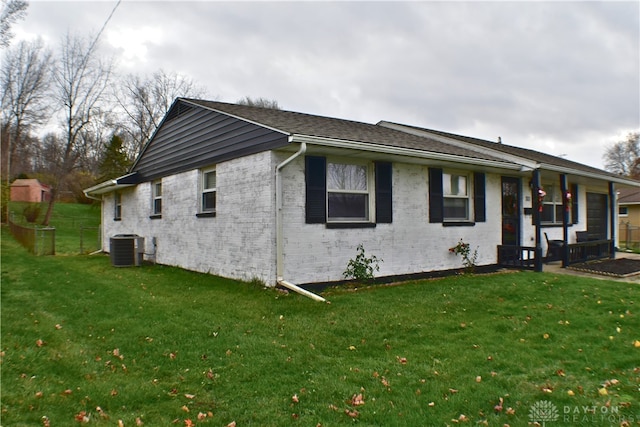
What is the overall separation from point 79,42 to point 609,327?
3502 cm

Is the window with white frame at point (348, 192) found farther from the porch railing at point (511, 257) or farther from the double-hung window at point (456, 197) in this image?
the porch railing at point (511, 257)

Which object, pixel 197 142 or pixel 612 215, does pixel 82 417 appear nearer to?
pixel 197 142

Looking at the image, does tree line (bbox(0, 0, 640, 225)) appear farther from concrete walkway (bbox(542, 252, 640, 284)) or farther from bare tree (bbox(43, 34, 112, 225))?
concrete walkway (bbox(542, 252, 640, 284))

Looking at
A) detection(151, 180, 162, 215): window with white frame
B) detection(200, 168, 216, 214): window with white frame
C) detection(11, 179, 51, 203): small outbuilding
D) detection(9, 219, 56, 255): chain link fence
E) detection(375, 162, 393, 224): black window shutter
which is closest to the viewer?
detection(375, 162, 393, 224): black window shutter

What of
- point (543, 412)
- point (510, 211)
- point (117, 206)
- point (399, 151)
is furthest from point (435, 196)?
point (117, 206)

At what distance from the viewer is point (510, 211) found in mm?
11422

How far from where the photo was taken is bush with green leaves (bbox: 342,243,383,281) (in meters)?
7.97

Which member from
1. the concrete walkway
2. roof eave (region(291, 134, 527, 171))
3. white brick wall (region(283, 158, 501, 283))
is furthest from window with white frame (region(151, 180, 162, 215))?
the concrete walkway

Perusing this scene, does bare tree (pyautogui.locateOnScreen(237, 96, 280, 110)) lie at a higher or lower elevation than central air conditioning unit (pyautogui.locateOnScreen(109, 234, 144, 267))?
higher

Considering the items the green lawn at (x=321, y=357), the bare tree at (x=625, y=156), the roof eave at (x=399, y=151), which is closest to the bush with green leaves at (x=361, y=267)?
the green lawn at (x=321, y=357)

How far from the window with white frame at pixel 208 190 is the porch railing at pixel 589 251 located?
9692mm

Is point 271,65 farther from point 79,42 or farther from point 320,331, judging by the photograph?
point 79,42

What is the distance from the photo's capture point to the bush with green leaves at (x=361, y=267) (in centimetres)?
797

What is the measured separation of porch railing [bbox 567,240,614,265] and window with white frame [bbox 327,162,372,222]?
6.67m
